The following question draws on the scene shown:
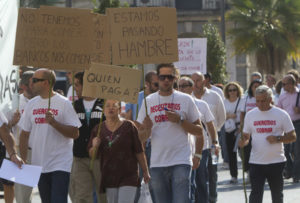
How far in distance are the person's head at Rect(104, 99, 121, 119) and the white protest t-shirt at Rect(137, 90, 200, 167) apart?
311 millimetres

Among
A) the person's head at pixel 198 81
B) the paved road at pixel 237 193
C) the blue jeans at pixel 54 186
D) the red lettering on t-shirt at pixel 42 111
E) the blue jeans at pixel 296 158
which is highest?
the person's head at pixel 198 81

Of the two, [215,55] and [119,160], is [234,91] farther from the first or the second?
[215,55]

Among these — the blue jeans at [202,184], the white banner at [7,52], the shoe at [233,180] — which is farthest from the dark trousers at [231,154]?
the white banner at [7,52]

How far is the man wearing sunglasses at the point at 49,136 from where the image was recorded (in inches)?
323

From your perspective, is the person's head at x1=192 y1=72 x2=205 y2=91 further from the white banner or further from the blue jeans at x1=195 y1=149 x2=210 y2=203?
the white banner

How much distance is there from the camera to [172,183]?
8.12m

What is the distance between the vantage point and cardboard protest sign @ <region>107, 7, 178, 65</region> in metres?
→ 8.38

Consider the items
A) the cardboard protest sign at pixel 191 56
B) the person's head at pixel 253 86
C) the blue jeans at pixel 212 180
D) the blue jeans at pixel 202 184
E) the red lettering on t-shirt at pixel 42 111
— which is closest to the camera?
the red lettering on t-shirt at pixel 42 111

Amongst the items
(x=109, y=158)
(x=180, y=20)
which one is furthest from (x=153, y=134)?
(x=180, y=20)

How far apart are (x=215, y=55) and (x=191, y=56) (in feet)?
41.3

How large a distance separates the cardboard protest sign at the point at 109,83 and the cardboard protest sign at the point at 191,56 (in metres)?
8.58

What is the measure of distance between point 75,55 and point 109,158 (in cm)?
109

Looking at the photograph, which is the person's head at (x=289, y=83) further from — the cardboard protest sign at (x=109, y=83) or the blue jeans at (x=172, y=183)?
the cardboard protest sign at (x=109, y=83)

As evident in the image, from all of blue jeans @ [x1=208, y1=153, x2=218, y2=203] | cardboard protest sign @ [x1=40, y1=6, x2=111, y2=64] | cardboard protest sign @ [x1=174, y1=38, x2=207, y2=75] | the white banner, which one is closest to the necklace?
cardboard protest sign @ [x1=40, y1=6, x2=111, y2=64]
